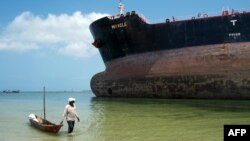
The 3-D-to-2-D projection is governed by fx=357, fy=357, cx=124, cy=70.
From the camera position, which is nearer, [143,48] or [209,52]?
[209,52]

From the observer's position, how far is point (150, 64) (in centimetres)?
2342

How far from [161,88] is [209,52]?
3.84 meters

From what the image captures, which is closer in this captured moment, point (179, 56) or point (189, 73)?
point (189, 73)

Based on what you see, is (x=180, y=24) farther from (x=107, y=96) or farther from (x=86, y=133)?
(x=86, y=133)

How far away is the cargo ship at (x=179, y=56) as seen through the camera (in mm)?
20250

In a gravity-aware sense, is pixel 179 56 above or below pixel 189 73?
above

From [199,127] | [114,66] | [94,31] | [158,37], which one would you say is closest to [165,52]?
[158,37]

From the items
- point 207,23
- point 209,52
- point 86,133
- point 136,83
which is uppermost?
point 207,23

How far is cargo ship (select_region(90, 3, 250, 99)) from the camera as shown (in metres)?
20.2

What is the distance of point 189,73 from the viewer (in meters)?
21.6

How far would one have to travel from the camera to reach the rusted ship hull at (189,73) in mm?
20016

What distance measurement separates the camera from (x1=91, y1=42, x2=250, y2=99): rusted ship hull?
2002 cm

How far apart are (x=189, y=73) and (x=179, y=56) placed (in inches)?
51.1

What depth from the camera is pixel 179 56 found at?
22.1 meters
